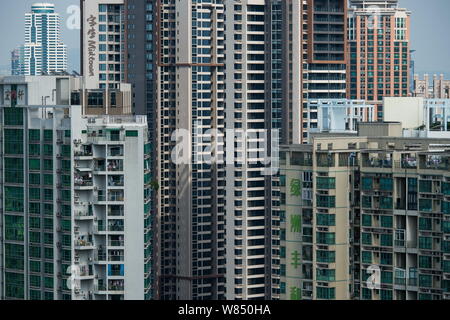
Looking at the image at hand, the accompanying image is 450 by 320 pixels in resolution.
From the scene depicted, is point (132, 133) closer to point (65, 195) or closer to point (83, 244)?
point (65, 195)

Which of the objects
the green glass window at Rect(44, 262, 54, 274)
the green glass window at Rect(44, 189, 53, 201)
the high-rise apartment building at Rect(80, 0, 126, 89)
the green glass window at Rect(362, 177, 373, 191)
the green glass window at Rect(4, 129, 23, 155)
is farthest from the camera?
the high-rise apartment building at Rect(80, 0, 126, 89)

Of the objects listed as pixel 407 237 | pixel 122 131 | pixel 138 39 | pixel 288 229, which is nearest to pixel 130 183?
pixel 122 131

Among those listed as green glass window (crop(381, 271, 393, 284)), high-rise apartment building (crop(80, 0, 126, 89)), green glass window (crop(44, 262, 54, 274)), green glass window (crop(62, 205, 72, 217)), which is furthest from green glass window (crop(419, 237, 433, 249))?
high-rise apartment building (crop(80, 0, 126, 89))

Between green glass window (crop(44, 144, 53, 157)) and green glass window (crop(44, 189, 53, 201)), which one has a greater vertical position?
green glass window (crop(44, 144, 53, 157))

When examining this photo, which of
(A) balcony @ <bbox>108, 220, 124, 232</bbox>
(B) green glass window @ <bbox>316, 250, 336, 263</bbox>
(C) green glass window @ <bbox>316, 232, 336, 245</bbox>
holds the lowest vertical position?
(B) green glass window @ <bbox>316, 250, 336, 263</bbox>

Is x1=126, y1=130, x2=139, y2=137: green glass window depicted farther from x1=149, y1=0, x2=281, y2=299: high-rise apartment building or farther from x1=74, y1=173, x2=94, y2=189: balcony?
x1=149, y1=0, x2=281, y2=299: high-rise apartment building
